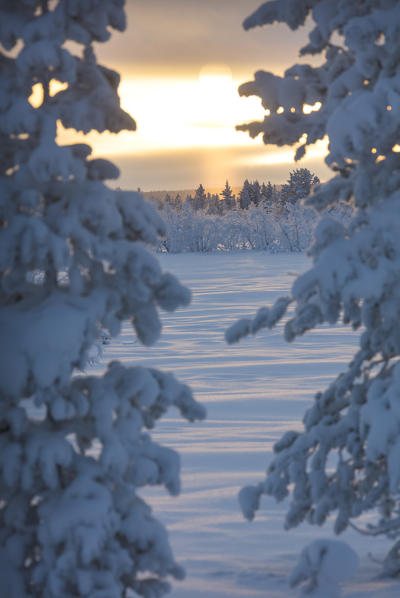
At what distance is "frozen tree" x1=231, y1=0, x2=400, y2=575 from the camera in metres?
4.33

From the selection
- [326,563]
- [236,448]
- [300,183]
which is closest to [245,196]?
[300,183]

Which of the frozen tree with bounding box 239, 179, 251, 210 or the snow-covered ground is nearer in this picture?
the snow-covered ground

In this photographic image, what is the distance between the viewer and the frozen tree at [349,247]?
170 inches

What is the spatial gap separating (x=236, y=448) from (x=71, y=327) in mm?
5447

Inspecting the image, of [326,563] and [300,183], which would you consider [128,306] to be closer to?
[326,563]

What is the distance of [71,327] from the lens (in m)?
3.80

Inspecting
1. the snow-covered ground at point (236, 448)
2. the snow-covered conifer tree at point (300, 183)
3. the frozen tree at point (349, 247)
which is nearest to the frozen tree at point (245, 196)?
the snow-covered conifer tree at point (300, 183)

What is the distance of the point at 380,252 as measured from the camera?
14.5 ft

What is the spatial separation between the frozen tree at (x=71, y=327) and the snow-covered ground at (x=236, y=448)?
1.01 m

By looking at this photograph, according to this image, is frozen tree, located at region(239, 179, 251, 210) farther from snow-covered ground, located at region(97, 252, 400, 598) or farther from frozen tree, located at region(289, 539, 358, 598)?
frozen tree, located at region(289, 539, 358, 598)

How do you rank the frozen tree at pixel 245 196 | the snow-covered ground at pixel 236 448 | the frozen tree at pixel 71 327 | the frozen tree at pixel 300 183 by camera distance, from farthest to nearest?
1. the frozen tree at pixel 245 196
2. the frozen tree at pixel 300 183
3. the snow-covered ground at pixel 236 448
4. the frozen tree at pixel 71 327

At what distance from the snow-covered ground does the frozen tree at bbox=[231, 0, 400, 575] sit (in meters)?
0.44

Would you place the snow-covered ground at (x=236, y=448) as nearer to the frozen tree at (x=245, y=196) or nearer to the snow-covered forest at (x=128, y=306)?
the snow-covered forest at (x=128, y=306)

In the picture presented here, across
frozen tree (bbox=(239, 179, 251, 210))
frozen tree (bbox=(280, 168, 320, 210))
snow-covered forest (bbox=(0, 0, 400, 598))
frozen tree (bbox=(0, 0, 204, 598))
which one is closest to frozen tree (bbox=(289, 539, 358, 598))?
snow-covered forest (bbox=(0, 0, 400, 598))
